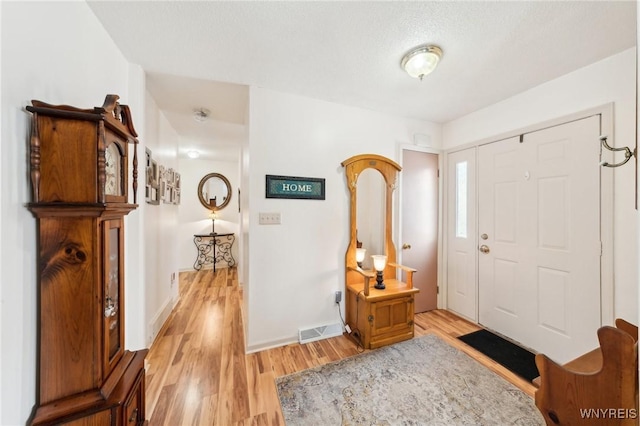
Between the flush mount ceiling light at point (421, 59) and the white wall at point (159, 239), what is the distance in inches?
85.0

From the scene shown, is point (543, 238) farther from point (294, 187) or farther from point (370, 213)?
point (294, 187)

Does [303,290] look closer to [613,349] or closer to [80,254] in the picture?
[80,254]

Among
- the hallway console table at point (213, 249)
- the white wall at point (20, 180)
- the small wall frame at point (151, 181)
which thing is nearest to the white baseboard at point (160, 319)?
the small wall frame at point (151, 181)

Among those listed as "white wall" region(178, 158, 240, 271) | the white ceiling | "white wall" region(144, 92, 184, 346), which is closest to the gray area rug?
"white wall" region(144, 92, 184, 346)

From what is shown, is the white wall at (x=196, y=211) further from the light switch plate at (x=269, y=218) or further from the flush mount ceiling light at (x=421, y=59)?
the flush mount ceiling light at (x=421, y=59)

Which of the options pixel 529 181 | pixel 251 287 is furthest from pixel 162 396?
pixel 529 181

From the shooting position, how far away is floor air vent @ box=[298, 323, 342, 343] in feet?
7.27

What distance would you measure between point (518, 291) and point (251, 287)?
2.55 meters

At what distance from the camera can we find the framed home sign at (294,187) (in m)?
2.13

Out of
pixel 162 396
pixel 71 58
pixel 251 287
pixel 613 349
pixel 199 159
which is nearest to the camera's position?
pixel 613 349

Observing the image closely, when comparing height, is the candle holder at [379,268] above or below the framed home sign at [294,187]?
below

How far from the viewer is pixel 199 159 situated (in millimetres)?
4965

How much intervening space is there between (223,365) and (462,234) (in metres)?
2.85

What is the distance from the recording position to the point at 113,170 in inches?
40.9
